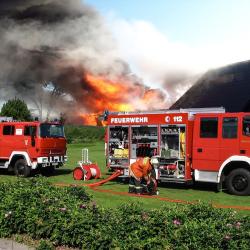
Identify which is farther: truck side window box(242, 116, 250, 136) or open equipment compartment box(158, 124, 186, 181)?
open equipment compartment box(158, 124, 186, 181)

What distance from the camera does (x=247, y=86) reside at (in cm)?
3650

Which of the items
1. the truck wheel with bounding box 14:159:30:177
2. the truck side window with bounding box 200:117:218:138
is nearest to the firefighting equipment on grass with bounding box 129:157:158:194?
the truck side window with bounding box 200:117:218:138

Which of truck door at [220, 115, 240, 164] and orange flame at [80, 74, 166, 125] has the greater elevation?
orange flame at [80, 74, 166, 125]

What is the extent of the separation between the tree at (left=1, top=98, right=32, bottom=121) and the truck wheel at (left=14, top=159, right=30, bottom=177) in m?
47.5

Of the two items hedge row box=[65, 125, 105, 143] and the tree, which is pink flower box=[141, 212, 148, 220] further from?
the tree

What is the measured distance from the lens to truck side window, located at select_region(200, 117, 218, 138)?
14844 mm

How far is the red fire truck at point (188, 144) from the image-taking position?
14.4 metres

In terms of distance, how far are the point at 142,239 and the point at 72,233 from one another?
1.17 meters

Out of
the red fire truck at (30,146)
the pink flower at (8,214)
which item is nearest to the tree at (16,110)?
the red fire truck at (30,146)

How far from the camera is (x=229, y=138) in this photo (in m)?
14.6

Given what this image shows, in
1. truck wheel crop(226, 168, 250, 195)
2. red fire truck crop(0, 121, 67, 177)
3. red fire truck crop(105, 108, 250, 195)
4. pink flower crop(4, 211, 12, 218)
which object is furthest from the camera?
red fire truck crop(0, 121, 67, 177)

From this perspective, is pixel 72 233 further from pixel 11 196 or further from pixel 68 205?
pixel 11 196

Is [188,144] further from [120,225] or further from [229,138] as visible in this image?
[120,225]

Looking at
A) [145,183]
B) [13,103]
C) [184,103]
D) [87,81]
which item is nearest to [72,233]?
[145,183]
